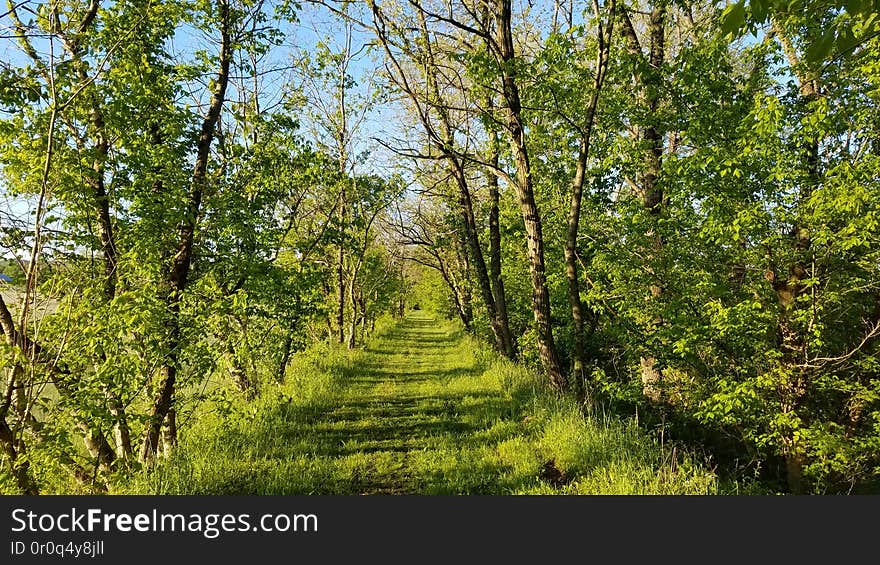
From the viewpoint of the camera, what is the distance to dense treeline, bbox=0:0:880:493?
4.82 m

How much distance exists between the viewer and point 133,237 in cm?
578

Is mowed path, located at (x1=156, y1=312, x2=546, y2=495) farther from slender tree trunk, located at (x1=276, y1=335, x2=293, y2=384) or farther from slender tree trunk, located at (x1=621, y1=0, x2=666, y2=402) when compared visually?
slender tree trunk, located at (x1=621, y1=0, x2=666, y2=402)

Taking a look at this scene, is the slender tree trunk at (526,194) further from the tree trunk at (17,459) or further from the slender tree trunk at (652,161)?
the tree trunk at (17,459)

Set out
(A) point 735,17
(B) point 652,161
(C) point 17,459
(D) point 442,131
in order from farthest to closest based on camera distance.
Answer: (D) point 442,131 < (B) point 652,161 < (C) point 17,459 < (A) point 735,17

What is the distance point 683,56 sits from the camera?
731 cm

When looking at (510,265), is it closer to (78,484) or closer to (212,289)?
(212,289)

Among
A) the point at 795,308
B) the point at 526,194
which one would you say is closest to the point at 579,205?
the point at 526,194

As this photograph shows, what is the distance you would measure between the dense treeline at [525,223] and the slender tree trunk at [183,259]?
35mm

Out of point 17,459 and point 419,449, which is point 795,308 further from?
point 17,459

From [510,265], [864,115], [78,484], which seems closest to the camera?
[78,484]

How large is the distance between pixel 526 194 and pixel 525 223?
0.54 metres

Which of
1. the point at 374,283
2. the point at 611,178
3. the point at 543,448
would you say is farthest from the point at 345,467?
the point at 374,283

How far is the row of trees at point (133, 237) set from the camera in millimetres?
4293

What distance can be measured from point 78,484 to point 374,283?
18.0 metres
